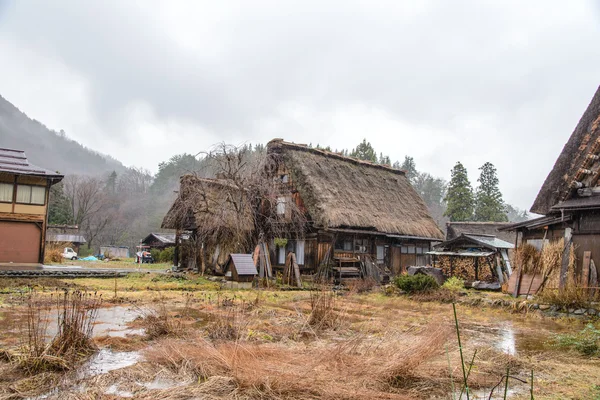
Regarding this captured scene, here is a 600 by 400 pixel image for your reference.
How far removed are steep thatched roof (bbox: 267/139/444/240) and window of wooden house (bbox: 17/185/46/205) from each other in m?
11.1

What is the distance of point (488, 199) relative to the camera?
40156 millimetres

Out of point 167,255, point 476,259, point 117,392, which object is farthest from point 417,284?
point 167,255

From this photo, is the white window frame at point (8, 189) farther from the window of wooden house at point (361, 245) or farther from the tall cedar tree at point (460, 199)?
the tall cedar tree at point (460, 199)

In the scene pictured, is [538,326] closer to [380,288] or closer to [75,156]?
[380,288]

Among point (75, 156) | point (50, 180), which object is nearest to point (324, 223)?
point (50, 180)

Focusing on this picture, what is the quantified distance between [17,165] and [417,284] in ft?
63.2

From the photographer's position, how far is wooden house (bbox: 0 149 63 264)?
2050 cm

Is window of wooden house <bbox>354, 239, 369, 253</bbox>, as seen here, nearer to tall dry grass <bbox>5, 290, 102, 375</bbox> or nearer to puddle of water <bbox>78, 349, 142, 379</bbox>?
puddle of water <bbox>78, 349, 142, 379</bbox>

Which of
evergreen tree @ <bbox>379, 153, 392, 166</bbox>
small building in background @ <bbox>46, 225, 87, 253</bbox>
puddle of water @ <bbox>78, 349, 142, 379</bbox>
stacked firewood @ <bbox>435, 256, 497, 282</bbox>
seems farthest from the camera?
evergreen tree @ <bbox>379, 153, 392, 166</bbox>

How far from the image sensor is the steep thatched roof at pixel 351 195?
1952 centimetres

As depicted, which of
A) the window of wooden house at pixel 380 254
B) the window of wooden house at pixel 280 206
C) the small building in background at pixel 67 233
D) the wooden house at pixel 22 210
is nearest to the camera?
the wooden house at pixel 22 210

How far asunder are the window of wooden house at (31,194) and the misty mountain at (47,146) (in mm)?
91309

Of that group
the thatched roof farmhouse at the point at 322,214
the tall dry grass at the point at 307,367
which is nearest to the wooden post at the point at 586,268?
the tall dry grass at the point at 307,367

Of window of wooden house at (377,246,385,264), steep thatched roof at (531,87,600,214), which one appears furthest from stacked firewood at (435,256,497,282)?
steep thatched roof at (531,87,600,214)
